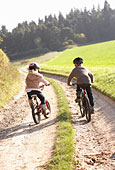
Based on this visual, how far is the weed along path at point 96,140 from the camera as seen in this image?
5.20 m

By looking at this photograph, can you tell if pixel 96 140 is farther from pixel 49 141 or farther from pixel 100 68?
pixel 100 68

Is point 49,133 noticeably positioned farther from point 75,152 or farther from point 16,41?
point 16,41

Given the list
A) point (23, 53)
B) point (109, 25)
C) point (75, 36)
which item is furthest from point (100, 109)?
point (109, 25)

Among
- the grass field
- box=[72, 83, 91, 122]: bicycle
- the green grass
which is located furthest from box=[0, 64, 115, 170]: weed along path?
the grass field

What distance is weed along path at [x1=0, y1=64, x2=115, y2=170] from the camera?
5328 millimetres

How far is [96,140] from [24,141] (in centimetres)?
250

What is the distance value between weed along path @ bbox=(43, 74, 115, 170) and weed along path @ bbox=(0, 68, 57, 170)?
94cm

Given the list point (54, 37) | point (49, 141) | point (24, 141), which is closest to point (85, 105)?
point (49, 141)

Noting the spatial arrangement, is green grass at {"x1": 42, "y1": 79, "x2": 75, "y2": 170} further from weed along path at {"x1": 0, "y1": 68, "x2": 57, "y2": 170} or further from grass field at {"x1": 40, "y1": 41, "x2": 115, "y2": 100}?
grass field at {"x1": 40, "y1": 41, "x2": 115, "y2": 100}

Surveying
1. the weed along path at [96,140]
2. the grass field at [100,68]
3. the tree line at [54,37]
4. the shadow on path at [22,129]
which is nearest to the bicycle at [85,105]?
the weed along path at [96,140]

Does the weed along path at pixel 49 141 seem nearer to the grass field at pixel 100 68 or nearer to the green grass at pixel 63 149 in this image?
the green grass at pixel 63 149

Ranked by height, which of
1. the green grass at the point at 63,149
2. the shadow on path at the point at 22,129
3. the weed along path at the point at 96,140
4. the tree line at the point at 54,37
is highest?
the tree line at the point at 54,37

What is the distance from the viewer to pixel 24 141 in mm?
6969

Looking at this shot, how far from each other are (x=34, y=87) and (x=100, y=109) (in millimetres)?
3785
